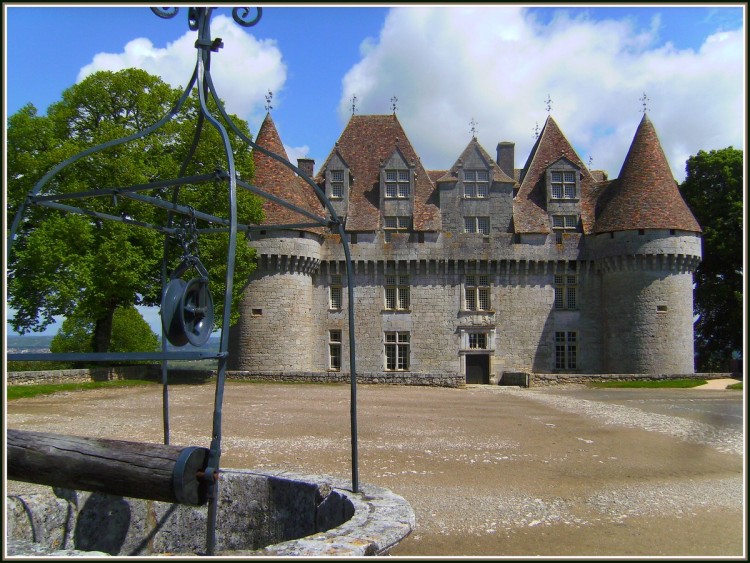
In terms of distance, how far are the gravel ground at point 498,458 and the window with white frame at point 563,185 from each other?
15349 mm

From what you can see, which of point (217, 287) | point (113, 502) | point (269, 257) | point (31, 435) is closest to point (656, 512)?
point (113, 502)

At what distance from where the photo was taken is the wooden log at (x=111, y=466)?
4750mm

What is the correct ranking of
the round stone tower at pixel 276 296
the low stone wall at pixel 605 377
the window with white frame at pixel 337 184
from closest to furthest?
the low stone wall at pixel 605 377
the round stone tower at pixel 276 296
the window with white frame at pixel 337 184

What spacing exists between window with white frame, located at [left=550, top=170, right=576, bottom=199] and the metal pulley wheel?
30535 millimetres

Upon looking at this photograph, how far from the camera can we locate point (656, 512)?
26.8 feet

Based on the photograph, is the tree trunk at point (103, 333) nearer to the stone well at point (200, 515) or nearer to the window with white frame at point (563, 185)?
the stone well at point (200, 515)

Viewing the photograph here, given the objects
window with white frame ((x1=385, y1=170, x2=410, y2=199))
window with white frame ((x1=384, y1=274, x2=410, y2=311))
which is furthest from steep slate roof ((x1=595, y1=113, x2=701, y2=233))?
window with white frame ((x1=384, y1=274, x2=410, y2=311))

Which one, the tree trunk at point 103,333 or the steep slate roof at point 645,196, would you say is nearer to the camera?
the tree trunk at point 103,333

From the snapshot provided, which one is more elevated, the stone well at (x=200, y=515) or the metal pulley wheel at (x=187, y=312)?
the metal pulley wheel at (x=187, y=312)

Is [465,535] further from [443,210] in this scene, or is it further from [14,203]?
[443,210]

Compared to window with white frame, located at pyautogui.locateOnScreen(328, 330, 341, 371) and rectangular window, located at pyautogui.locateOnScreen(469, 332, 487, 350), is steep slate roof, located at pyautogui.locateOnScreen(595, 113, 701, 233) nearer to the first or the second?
rectangular window, located at pyautogui.locateOnScreen(469, 332, 487, 350)

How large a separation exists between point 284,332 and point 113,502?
2385 centimetres

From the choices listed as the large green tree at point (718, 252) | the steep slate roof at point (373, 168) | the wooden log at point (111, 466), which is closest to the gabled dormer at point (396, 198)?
the steep slate roof at point (373, 168)

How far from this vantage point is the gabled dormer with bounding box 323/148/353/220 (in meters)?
33.6
